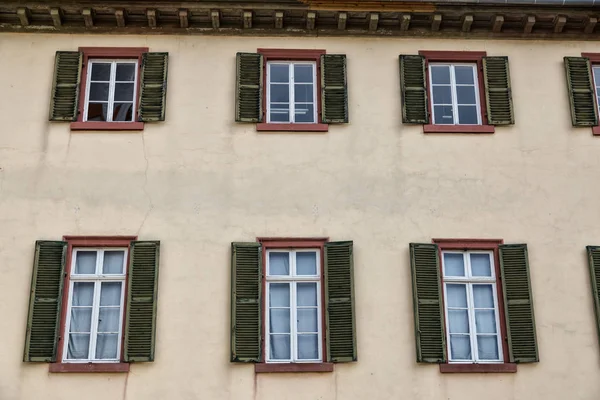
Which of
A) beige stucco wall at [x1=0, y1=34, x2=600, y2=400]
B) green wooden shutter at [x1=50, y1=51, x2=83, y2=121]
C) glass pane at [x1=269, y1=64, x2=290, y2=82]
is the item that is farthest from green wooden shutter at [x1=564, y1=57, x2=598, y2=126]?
green wooden shutter at [x1=50, y1=51, x2=83, y2=121]

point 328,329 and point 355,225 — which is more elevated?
point 355,225

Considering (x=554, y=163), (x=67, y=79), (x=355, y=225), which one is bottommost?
(x=355, y=225)

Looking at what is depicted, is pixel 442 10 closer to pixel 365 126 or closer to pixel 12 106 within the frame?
pixel 365 126

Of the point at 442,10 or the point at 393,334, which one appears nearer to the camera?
the point at 393,334

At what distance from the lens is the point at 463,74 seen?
17172mm

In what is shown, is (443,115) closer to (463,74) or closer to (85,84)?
(463,74)

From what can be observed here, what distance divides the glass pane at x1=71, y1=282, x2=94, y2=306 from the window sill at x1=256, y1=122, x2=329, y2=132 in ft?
11.6

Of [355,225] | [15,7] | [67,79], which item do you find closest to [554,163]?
[355,225]

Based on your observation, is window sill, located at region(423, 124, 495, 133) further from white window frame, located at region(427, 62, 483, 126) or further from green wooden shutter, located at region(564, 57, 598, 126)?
green wooden shutter, located at region(564, 57, 598, 126)

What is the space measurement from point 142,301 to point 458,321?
462 cm

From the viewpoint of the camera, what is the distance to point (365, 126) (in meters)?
16.5

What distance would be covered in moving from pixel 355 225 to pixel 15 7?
6.47 metres

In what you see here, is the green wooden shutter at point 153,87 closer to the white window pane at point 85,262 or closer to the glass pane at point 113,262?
the glass pane at point 113,262

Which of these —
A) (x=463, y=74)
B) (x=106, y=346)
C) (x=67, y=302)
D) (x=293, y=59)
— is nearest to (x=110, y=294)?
(x=67, y=302)
